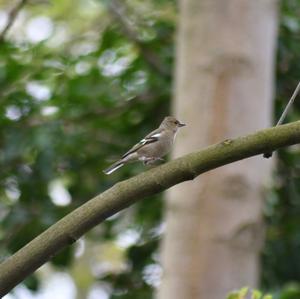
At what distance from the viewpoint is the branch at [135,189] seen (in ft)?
10.0

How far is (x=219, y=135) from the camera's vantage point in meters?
6.15

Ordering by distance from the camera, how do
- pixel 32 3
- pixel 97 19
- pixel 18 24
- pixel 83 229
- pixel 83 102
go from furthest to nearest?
1. pixel 18 24
2. pixel 97 19
3. pixel 32 3
4. pixel 83 102
5. pixel 83 229

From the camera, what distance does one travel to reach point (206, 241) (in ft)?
19.8

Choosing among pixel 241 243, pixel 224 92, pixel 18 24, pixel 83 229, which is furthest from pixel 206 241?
pixel 18 24

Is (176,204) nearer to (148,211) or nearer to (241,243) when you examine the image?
(241,243)

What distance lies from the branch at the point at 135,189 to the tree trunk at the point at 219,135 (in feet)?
9.53

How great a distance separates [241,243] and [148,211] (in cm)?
181

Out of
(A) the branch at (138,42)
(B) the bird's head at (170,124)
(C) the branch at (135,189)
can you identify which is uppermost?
(A) the branch at (138,42)

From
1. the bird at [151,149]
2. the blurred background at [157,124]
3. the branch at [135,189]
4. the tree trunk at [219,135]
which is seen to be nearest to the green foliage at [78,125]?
the blurred background at [157,124]

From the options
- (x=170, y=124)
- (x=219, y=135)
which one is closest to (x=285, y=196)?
(x=219, y=135)

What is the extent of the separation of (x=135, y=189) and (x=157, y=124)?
428cm

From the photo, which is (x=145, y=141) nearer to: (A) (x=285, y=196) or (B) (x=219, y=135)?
(B) (x=219, y=135)

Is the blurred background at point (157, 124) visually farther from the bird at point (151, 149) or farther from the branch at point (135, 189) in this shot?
the branch at point (135, 189)

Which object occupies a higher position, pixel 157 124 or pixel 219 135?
pixel 157 124
